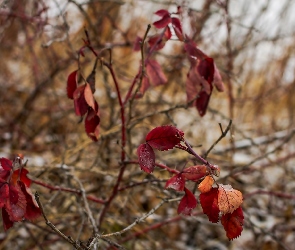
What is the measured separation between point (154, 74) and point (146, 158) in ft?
1.49

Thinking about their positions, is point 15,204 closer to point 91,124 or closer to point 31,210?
point 31,210

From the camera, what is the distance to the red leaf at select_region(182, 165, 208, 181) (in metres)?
0.86

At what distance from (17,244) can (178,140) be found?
1.29m

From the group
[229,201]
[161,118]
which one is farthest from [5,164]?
[161,118]

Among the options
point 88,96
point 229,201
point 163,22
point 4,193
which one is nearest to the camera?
point 229,201

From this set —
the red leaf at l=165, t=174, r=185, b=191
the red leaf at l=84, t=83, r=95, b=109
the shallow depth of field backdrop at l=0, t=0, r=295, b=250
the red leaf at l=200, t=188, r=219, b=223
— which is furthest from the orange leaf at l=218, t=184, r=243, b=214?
the shallow depth of field backdrop at l=0, t=0, r=295, b=250

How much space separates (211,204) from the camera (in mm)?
806

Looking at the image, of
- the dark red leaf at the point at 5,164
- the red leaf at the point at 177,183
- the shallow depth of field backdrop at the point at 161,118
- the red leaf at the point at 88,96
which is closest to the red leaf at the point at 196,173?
the red leaf at the point at 177,183

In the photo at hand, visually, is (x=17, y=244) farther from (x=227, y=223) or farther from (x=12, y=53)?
(x=12, y=53)

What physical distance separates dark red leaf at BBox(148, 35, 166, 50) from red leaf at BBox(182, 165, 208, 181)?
1.34 feet

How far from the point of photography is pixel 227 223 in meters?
0.81

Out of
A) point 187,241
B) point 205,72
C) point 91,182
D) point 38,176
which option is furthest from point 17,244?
point 205,72

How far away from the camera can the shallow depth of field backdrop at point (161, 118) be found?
5.91 ft

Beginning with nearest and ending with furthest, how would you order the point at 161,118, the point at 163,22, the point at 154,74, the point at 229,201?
the point at 229,201 → the point at 163,22 → the point at 154,74 → the point at 161,118
